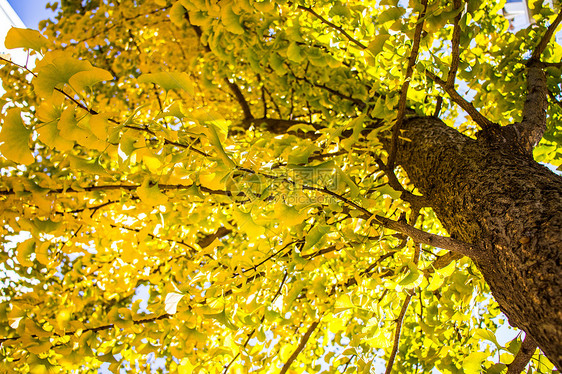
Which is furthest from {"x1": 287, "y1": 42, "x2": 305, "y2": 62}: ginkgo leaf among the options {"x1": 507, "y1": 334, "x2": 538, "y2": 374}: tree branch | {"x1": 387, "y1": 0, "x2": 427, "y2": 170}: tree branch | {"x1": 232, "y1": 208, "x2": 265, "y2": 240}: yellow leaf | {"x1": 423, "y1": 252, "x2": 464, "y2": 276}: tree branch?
{"x1": 507, "y1": 334, "x2": 538, "y2": 374}: tree branch

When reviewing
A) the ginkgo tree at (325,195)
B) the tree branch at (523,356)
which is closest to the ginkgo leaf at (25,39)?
the ginkgo tree at (325,195)

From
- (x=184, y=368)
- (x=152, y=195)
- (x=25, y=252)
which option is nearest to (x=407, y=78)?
(x=152, y=195)

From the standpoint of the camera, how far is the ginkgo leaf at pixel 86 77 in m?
0.62

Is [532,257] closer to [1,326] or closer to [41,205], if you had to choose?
[41,205]

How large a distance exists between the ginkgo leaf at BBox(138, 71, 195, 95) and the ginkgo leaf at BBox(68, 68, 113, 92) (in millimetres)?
64

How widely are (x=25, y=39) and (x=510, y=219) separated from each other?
3.34 feet

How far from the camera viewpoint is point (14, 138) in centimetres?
66

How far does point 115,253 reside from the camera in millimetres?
1769

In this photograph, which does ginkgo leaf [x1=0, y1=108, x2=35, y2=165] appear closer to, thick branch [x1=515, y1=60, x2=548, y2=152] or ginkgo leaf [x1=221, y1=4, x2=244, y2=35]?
ginkgo leaf [x1=221, y1=4, x2=244, y2=35]

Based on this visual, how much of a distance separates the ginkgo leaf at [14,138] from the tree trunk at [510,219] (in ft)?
3.04

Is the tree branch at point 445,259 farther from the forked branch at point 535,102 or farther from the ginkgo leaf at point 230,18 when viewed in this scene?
the ginkgo leaf at point 230,18

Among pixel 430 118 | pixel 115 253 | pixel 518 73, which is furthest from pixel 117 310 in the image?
pixel 518 73

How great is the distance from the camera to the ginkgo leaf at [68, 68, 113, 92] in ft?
2.03

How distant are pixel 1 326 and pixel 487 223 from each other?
5.06ft
